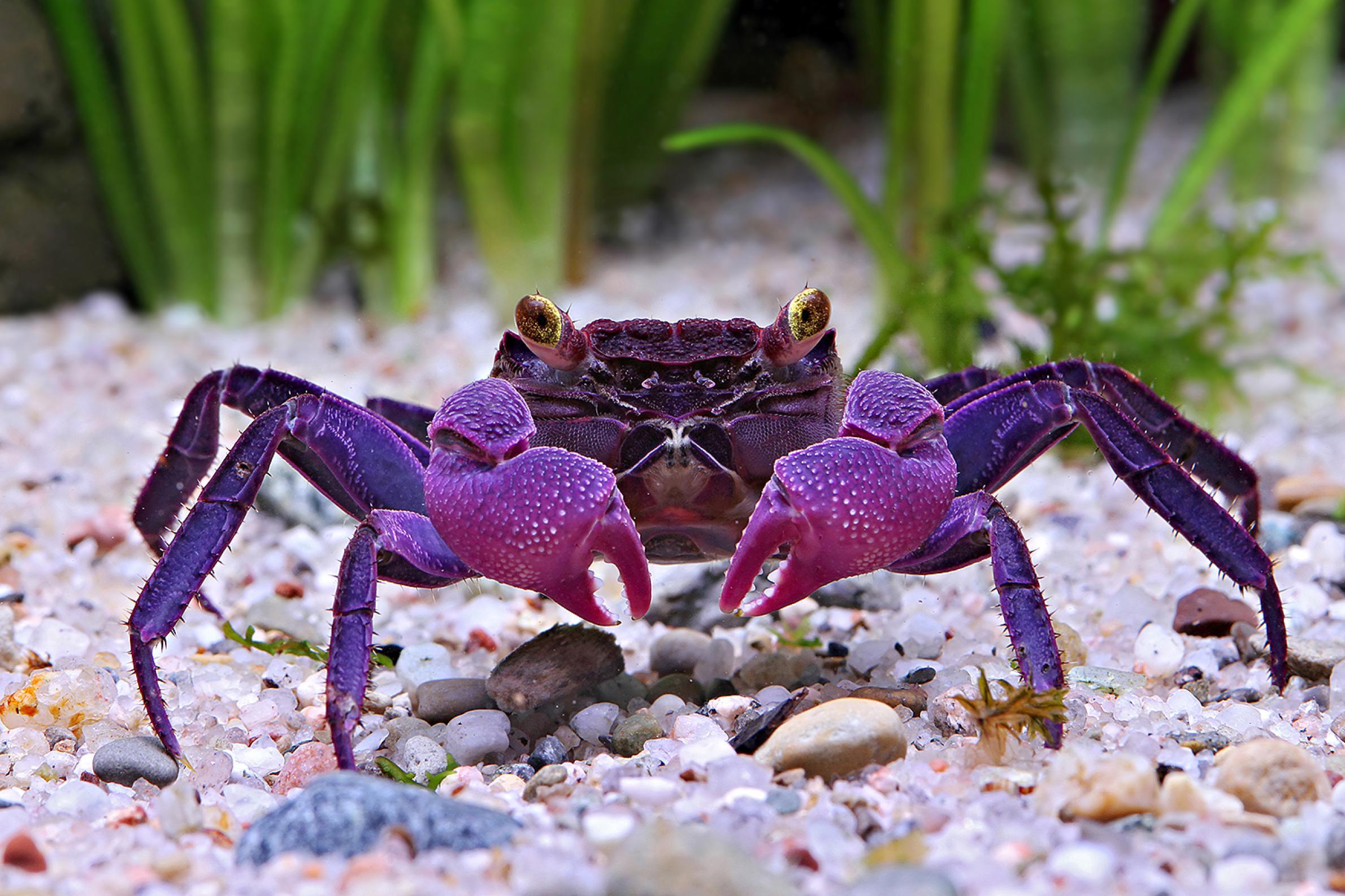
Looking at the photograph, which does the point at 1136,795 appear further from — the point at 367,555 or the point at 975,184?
the point at 975,184

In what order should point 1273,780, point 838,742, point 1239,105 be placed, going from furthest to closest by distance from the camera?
point 1239,105 → point 838,742 → point 1273,780

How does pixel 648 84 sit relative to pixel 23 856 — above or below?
above

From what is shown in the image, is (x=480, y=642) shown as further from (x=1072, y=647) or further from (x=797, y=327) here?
(x=1072, y=647)

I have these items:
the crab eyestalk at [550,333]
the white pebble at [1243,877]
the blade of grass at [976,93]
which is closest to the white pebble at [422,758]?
the crab eyestalk at [550,333]

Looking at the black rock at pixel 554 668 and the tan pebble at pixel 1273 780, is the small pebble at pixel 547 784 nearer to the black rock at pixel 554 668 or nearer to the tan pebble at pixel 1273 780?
the black rock at pixel 554 668

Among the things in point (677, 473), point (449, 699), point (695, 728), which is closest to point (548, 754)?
point (695, 728)

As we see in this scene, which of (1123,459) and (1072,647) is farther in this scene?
(1072,647)
